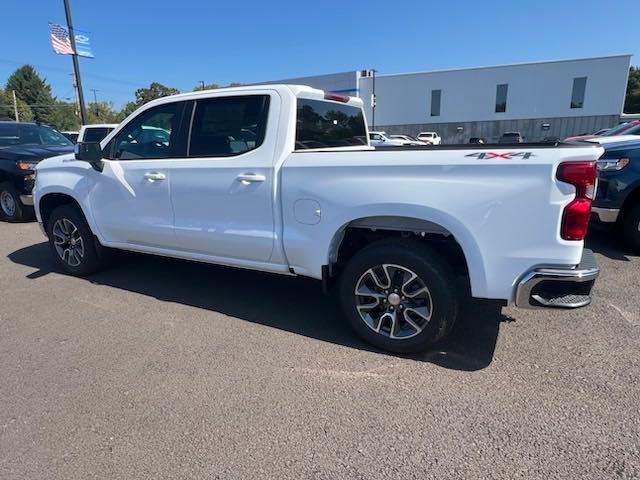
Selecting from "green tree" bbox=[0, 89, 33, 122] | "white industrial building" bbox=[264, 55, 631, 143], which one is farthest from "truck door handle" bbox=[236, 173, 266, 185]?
"green tree" bbox=[0, 89, 33, 122]

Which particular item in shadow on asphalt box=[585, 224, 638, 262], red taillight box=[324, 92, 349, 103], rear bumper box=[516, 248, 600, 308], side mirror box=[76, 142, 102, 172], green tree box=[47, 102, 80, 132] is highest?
green tree box=[47, 102, 80, 132]

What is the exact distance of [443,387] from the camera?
2826 mm

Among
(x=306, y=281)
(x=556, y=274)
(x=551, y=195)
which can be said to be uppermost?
(x=551, y=195)

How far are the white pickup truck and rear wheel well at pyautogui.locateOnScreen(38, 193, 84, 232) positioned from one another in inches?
9.6

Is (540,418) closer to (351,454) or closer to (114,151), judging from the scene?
(351,454)

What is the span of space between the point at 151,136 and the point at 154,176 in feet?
1.62

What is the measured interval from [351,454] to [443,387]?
0.86m

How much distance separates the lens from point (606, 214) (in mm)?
5422

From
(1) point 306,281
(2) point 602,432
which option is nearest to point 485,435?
(2) point 602,432

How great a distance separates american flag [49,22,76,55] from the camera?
575 inches

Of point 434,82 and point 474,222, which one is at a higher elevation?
point 434,82

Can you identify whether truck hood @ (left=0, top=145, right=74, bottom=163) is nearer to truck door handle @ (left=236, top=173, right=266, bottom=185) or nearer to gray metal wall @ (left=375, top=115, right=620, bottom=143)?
truck door handle @ (left=236, top=173, right=266, bottom=185)

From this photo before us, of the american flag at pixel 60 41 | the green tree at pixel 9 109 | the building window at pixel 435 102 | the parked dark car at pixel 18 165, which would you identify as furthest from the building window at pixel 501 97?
the green tree at pixel 9 109

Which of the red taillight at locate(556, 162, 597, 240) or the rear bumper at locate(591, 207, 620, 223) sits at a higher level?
the red taillight at locate(556, 162, 597, 240)
